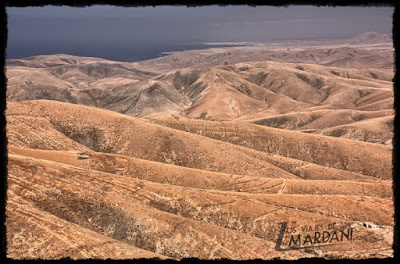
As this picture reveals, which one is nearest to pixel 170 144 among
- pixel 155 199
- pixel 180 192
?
pixel 180 192

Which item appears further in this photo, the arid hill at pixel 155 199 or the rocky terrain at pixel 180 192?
the rocky terrain at pixel 180 192

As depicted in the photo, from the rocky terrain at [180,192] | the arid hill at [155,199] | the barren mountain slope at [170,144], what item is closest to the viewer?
the arid hill at [155,199]

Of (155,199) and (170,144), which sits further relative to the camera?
(170,144)

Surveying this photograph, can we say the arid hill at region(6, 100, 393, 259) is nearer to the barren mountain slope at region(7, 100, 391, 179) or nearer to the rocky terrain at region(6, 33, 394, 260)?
the rocky terrain at region(6, 33, 394, 260)

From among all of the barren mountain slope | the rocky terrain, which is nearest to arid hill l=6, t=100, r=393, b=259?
the rocky terrain

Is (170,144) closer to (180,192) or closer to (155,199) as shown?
(180,192)

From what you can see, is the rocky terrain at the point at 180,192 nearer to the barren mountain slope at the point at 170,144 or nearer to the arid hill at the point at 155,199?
the arid hill at the point at 155,199

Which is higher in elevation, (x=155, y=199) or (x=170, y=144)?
(x=155, y=199)

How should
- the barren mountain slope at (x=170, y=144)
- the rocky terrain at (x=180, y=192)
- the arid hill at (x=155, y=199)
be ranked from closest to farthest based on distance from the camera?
1. the arid hill at (x=155, y=199)
2. the rocky terrain at (x=180, y=192)
3. the barren mountain slope at (x=170, y=144)

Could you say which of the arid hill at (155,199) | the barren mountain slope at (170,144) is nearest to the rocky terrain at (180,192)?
the arid hill at (155,199)
